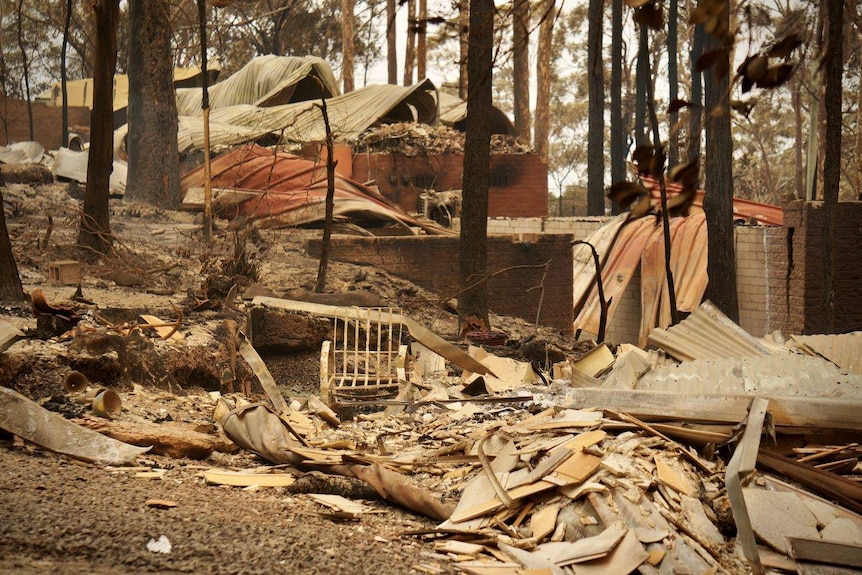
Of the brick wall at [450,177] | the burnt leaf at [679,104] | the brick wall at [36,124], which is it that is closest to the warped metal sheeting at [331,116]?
the brick wall at [450,177]

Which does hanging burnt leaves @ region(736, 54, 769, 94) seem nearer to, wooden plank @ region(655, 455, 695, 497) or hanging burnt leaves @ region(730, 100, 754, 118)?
hanging burnt leaves @ region(730, 100, 754, 118)

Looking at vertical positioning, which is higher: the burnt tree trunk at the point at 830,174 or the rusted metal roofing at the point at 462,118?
the rusted metal roofing at the point at 462,118

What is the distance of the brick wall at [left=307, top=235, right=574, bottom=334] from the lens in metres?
14.2

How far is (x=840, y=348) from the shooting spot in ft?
21.4

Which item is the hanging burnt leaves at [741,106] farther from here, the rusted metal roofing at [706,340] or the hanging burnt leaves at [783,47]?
the rusted metal roofing at [706,340]

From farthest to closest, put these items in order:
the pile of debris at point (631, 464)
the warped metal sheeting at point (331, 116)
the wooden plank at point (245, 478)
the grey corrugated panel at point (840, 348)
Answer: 1. the warped metal sheeting at point (331, 116)
2. the grey corrugated panel at point (840, 348)
3. the wooden plank at point (245, 478)
4. the pile of debris at point (631, 464)

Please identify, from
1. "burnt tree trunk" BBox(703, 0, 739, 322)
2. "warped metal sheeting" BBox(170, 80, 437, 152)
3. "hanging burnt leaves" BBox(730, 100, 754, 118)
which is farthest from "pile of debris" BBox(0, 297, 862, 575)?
"warped metal sheeting" BBox(170, 80, 437, 152)

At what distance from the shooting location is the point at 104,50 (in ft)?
35.7

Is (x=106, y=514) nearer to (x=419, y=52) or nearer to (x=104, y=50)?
(x=104, y=50)

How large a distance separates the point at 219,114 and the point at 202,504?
67.2 ft

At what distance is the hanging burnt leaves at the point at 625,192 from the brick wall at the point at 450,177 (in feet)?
62.3

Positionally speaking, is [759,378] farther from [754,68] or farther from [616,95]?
[616,95]

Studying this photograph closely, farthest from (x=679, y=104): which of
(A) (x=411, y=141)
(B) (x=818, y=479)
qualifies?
(A) (x=411, y=141)

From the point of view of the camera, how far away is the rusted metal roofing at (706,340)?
675cm
